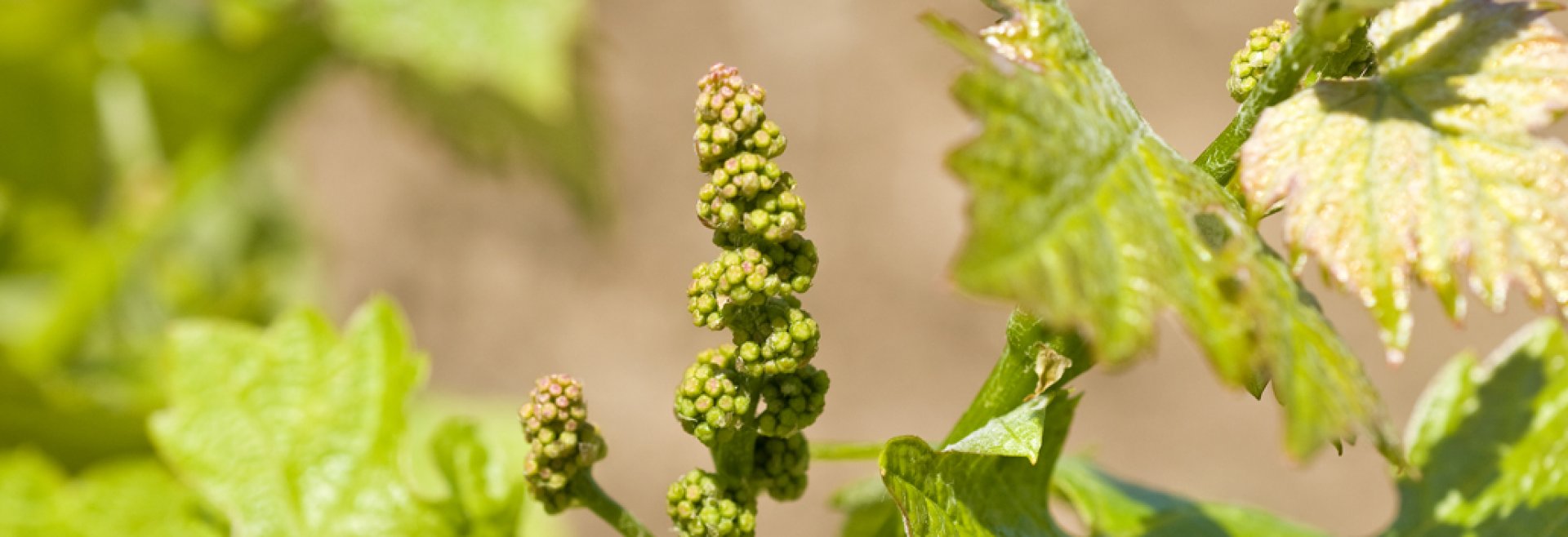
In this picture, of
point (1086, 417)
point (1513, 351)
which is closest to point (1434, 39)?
point (1513, 351)

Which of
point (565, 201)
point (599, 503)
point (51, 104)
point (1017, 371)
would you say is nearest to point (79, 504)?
point (599, 503)

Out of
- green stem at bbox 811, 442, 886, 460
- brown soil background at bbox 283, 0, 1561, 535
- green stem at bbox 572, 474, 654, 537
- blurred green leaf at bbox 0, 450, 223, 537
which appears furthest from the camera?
brown soil background at bbox 283, 0, 1561, 535

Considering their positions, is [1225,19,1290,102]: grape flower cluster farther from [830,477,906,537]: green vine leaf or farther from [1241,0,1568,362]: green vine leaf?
[830,477,906,537]: green vine leaf

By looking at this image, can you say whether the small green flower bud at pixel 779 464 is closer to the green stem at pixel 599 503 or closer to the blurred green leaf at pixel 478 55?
the green stem at pixel 599 503

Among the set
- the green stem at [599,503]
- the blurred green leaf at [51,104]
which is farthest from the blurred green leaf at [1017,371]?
the blurred green leaf at [51,104]

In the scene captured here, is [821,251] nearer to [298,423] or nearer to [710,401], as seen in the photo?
[298,423]

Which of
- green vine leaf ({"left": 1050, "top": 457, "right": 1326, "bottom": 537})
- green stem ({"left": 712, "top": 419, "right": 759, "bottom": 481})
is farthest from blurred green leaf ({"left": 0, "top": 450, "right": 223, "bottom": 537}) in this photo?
green vine leaf ({"left": 1050, "top": 457, "right": 1326, "bottom": 537})
